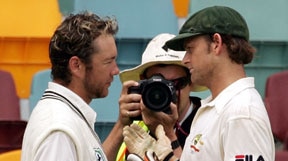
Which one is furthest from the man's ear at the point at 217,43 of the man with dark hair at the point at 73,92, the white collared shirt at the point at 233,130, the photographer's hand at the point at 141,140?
the photographer's hand at the point at 141,140

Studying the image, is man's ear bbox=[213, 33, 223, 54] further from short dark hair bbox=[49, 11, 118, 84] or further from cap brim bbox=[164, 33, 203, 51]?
short dark hair bbox=[49, 11, 118, 84]

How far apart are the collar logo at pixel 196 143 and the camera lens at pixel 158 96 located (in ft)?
1.54

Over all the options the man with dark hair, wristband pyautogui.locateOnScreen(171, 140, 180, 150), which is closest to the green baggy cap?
the man with dark hair

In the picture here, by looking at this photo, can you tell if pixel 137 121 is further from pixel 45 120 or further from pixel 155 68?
pixel 45 120

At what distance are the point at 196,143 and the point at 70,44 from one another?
524 millimetres

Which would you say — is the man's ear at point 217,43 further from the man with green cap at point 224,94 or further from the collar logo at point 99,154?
the collar logo at point 99,154

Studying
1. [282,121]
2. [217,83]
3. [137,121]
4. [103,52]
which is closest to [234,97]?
[217,83]

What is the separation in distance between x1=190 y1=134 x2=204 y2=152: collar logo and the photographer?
1.42 feet

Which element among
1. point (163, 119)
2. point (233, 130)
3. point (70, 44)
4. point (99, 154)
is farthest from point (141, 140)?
point (233, 130)

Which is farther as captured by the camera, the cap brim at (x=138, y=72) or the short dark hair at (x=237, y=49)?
the cap brim at (x=138, y=72)

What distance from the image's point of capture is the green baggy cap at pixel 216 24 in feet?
9.96

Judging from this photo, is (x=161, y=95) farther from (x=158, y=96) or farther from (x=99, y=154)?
(x=99, y=154)

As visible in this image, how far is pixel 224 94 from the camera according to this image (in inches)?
118

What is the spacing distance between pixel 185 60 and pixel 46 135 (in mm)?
556
